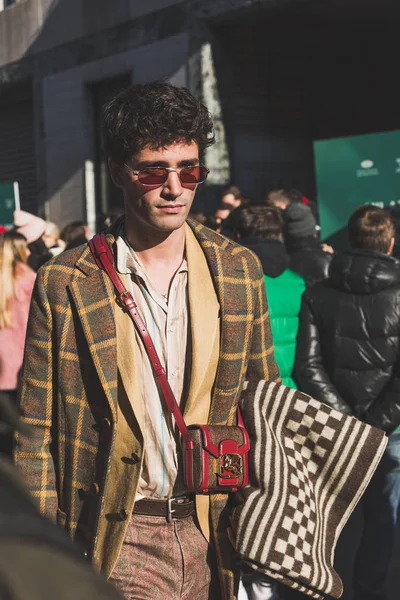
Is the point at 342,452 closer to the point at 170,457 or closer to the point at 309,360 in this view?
the point at 170,457

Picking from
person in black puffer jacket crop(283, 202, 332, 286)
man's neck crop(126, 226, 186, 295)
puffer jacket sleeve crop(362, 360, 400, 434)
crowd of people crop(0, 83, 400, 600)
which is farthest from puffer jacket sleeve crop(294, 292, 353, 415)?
man's neck crop(126, 226, 186, 295)

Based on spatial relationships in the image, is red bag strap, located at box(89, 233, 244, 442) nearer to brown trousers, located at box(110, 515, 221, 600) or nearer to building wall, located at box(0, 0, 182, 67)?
brown trousers, located at box(110, 515, 221, 600)

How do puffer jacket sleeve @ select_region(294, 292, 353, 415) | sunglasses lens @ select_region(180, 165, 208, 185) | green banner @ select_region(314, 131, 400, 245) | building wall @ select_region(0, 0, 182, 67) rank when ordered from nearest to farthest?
1. sunglasses lens @ select_region(180, 165, 208, 185)
2. puffer jacket sleeve @ select_region(294, 292, 353, 415)
3. green banner @ select_region(314, 131, 400, 245)
4. building wall @ select_region(0, 0, 182, 67)

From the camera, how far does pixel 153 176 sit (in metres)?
2.41

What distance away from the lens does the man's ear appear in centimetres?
252

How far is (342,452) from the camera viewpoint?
242cm

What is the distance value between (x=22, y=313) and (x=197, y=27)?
26.3 feet

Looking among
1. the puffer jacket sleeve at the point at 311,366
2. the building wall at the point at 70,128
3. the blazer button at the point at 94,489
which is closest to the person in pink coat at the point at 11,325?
the puffer jacket sleeve at the point at 311,366

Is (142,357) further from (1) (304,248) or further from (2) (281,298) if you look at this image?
(1) (304,248)

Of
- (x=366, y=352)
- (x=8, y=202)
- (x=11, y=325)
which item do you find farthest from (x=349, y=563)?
(x=8, y=202)

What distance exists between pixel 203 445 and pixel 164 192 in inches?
26.3

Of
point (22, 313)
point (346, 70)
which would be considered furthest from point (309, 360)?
point (346, 70)

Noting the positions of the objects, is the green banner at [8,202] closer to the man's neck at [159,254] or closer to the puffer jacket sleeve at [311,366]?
the puffer jacket sleeve at [311,366]

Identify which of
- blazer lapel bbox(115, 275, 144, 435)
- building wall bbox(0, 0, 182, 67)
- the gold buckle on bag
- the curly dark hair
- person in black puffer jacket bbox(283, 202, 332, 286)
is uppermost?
building wall bbox(0, 0, 182, 67)
